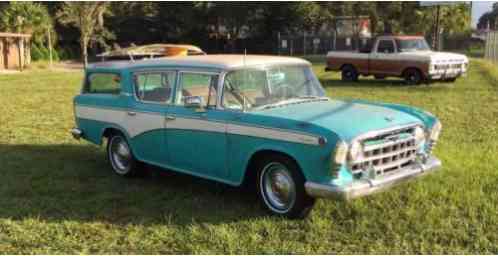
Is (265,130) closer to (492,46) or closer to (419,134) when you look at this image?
(419,134)

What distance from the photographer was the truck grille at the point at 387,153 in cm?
484

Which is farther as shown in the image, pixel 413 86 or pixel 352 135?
pixel 413 86

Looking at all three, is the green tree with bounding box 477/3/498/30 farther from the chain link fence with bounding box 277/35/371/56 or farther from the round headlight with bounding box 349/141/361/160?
the round headlight with bounding box 349/141/361/160

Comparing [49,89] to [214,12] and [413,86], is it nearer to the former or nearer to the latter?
[413,86]

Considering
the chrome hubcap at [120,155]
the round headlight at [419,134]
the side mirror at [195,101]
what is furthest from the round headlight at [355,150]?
the chrome hubcap at [120,155]

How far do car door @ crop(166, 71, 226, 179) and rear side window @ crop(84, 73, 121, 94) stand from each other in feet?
4.18

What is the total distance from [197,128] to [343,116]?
1599 mm

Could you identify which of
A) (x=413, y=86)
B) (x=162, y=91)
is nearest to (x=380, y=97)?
(x=413, y=86)

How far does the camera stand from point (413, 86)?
59.1ft

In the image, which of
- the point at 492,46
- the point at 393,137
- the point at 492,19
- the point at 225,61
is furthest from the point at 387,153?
the point at 492,19

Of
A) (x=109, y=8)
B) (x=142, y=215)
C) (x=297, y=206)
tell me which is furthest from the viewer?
(x=109, y=8)

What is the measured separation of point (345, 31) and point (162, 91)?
46.3 m

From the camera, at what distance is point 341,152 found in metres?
4.60

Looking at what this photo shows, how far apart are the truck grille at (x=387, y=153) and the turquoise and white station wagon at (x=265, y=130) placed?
0.01 metres
